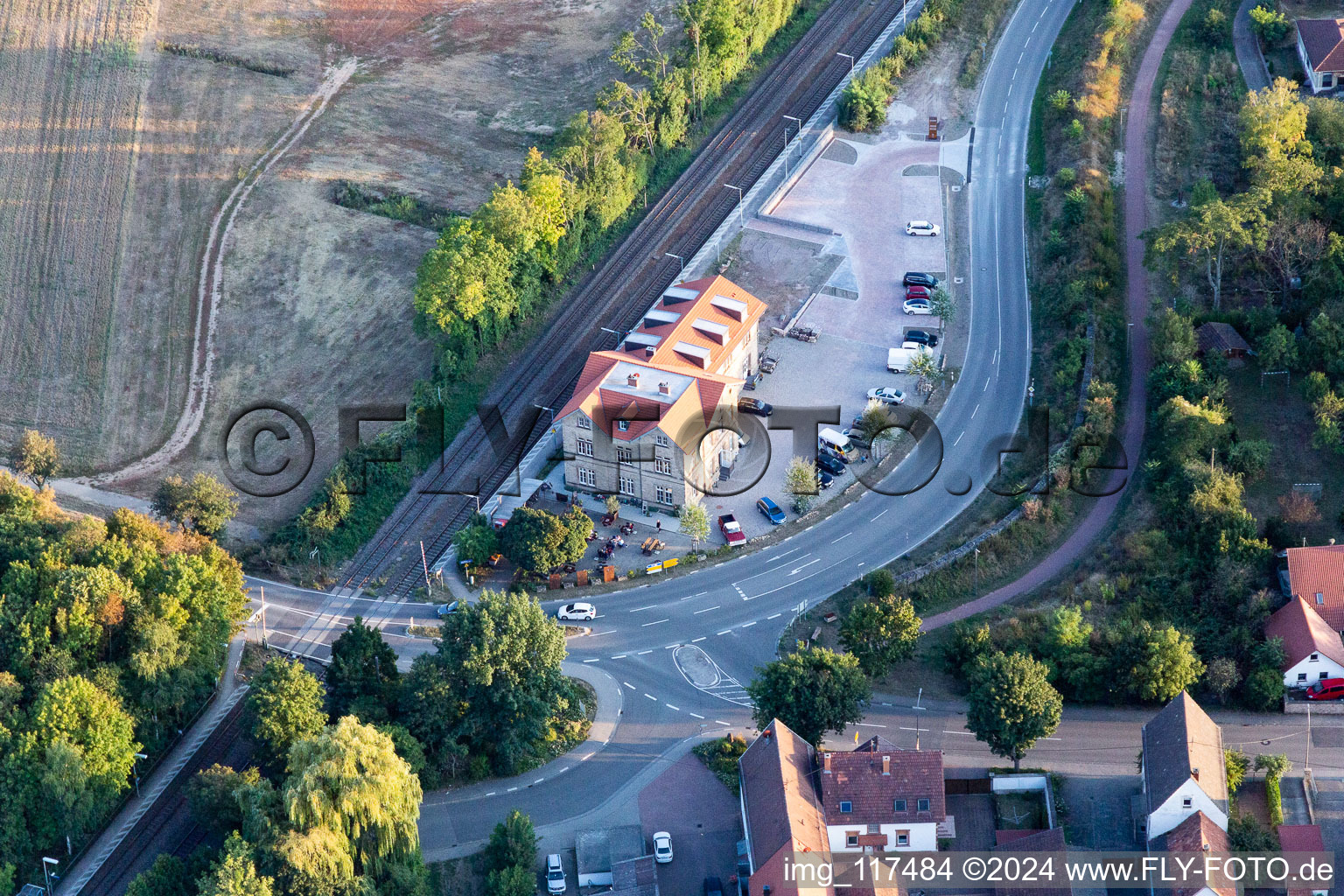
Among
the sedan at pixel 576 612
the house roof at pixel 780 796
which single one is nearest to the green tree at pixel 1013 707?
the house roof at pixel 780 796

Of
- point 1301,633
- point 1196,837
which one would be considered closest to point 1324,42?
point 1301,633

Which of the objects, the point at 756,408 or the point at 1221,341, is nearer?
the point at 1221,341

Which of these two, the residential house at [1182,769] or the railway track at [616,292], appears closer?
the residential house at [1182,769]

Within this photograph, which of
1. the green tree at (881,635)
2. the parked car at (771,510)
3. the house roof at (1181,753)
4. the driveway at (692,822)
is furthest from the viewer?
the parked car at (771,510)

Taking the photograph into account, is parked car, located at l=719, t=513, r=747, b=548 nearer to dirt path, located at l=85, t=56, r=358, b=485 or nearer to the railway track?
the railway track

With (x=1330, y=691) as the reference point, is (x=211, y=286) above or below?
above

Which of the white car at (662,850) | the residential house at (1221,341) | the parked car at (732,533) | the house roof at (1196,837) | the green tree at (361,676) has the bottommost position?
the house roof at (1196,837)

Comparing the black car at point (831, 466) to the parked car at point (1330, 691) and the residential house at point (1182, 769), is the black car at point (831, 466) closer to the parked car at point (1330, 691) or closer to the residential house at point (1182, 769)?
the residential house at point (1182, 769)

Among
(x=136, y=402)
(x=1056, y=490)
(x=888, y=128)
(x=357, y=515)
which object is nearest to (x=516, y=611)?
(x=357, y=515)

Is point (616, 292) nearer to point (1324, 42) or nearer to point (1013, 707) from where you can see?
point (1013, 707)
